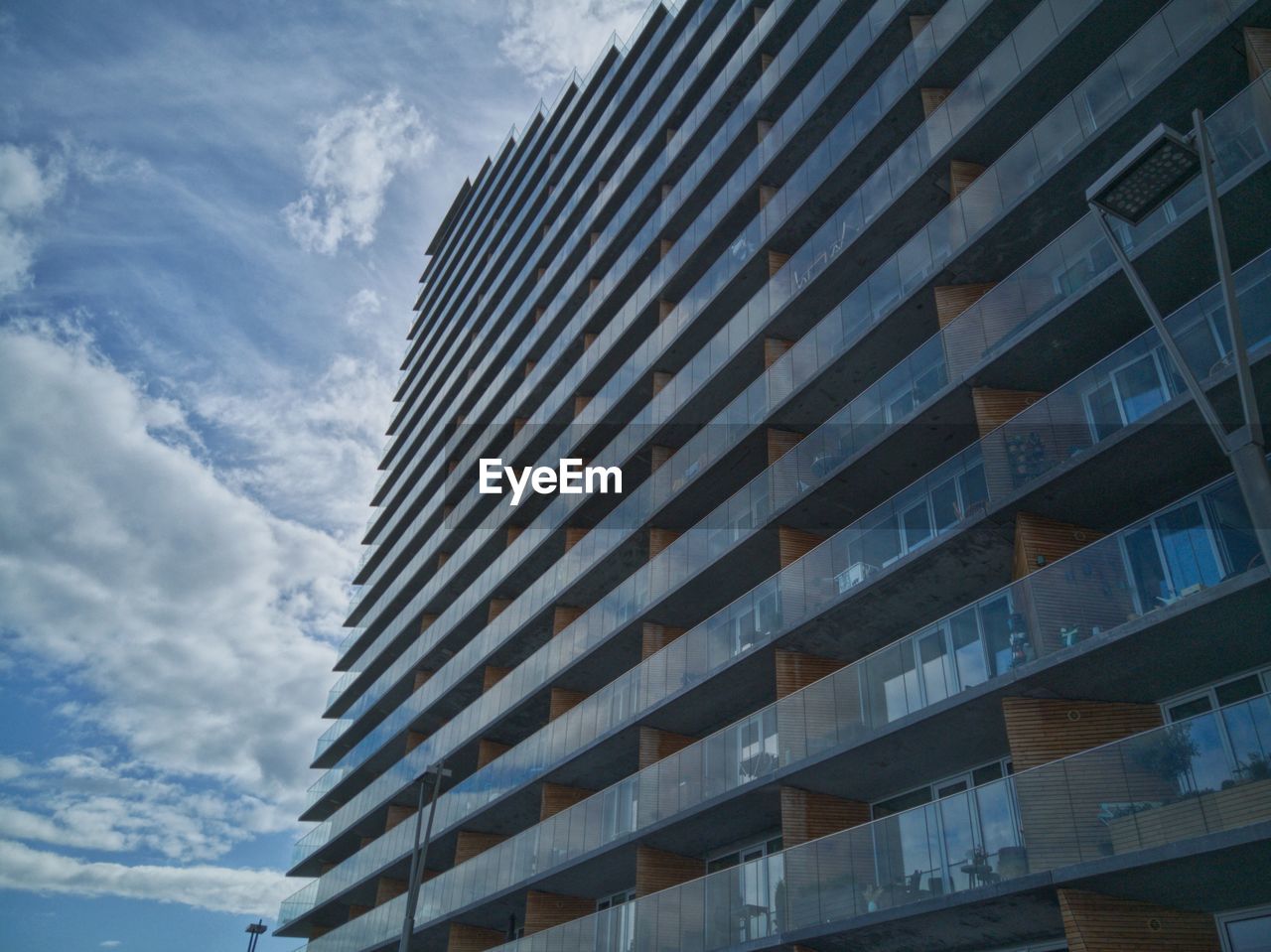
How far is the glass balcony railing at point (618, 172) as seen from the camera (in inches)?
1416

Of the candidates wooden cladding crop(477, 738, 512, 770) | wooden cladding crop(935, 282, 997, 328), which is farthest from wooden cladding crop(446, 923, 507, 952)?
wooden cladding crop(935, 282, 997, 328)

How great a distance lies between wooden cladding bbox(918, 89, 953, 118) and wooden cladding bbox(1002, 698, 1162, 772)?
47.6ft

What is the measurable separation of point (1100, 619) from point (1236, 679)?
200cm

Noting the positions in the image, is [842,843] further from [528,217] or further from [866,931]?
[528,217]

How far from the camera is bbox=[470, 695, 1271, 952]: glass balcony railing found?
11195 mm

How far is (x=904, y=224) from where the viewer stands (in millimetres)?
22359

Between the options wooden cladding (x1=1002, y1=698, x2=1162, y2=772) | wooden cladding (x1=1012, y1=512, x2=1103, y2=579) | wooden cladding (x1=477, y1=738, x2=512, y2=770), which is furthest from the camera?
wooden cladding (x1=477, y1=738, x2=512, y2=770)

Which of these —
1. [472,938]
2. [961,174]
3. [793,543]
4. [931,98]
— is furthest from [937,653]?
[472,938]

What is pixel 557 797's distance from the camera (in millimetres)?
27203

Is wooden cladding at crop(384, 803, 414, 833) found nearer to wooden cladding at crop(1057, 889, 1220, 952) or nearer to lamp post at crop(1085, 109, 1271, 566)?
wooden cladding at crop(1057, 889, 1220, 952)

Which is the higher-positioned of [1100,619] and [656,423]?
[656,423]

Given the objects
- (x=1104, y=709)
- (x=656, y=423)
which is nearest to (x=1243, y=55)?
(x=1104, y=709)

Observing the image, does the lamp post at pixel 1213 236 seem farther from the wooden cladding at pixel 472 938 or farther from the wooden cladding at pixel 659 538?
the wooden cladding at pixel 472 938

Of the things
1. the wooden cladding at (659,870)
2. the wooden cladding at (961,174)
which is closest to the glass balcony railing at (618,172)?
the wooden cladding at (961,174)
